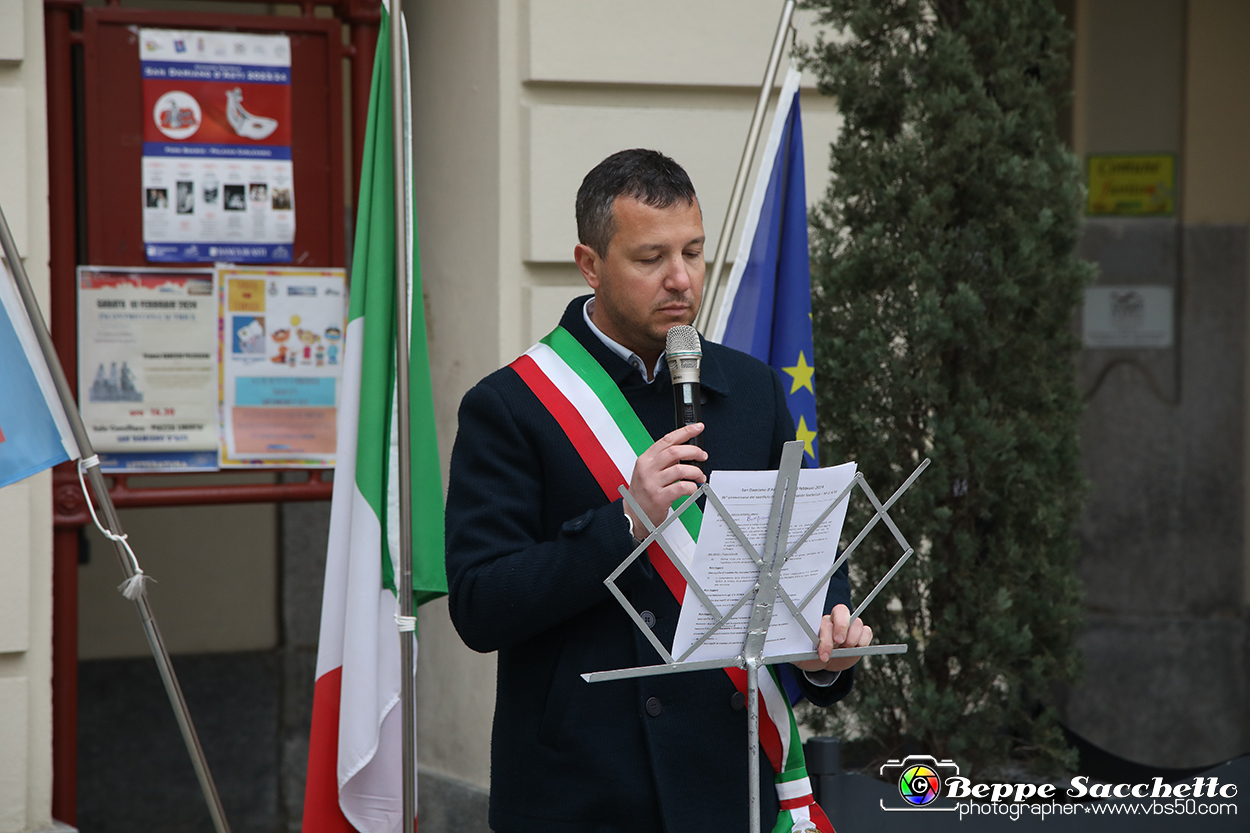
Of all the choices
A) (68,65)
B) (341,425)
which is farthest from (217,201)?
(341,425)

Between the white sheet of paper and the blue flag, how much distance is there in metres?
1.54

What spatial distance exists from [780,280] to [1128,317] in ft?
10.7

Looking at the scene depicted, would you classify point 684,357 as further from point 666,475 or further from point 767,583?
point 767,583

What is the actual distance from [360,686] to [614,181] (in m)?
1.56

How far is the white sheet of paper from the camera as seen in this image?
1.85 metres

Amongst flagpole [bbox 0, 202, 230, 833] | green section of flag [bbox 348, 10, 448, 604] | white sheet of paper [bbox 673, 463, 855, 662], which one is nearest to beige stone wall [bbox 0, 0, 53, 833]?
flagpole [bbox 0, 202, 230, 833]

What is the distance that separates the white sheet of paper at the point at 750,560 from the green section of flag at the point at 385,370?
1.41m

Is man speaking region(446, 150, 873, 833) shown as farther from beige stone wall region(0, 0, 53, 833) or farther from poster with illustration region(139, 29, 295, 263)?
poster with illustration region(139, 29, 295, 263)

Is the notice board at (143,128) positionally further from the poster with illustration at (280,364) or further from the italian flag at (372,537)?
the italian flag at (372,537)

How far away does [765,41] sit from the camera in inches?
178

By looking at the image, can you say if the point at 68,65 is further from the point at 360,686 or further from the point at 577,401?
the point at 577,401

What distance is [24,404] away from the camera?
2.99 metres

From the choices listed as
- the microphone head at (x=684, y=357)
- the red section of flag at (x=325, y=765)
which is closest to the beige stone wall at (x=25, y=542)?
the red section of flag at (x=325, y=765)

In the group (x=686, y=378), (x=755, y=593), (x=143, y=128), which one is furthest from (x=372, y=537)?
(x=143, y=128)
